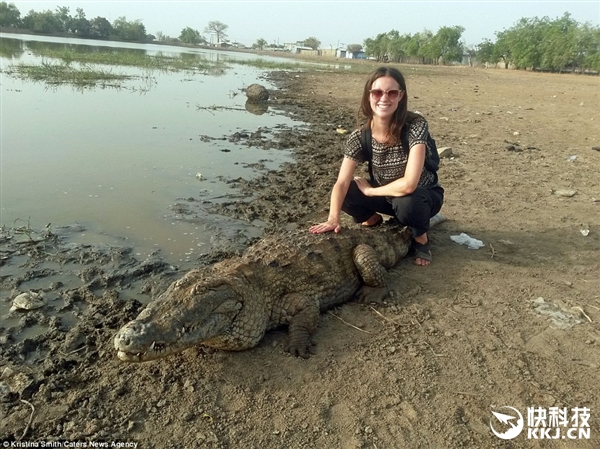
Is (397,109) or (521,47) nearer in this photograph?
(397,109)

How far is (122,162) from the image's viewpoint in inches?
274

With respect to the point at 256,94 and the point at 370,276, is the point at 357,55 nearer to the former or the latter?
the point at 256,94

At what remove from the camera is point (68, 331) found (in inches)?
116

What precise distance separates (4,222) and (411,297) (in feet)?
14.4

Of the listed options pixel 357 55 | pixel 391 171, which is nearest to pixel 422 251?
pixel 391 171

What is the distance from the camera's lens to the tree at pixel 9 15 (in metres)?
69.0

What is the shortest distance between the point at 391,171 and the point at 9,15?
90367 mm

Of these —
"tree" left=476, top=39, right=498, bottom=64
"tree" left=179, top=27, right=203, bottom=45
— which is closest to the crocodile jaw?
"tree" left=476, top=39, right=498, bottom=64

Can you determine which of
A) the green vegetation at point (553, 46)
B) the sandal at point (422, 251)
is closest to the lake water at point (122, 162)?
the sandal at point (422, 251)

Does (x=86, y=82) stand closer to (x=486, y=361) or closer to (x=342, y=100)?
(x=342, y=100)

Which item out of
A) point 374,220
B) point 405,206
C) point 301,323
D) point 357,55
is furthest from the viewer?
point 357,55

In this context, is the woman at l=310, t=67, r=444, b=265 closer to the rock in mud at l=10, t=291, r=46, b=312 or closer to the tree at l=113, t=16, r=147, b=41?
the rock in mud at l=10, t=291, r=46, b=312

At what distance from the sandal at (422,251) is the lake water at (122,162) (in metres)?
1.83

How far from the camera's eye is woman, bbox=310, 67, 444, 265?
11.8 feet
